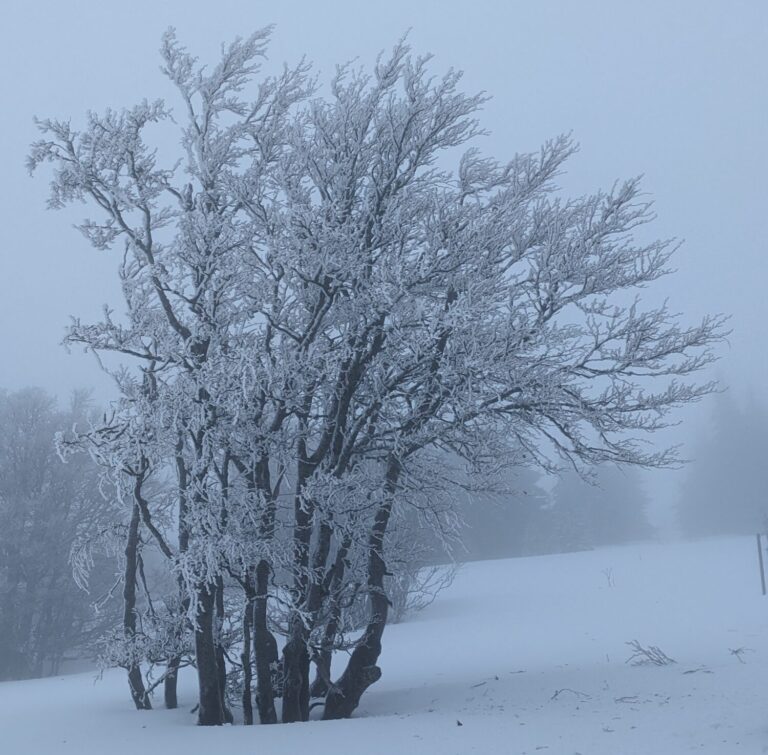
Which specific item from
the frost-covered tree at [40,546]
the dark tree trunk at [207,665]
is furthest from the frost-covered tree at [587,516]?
the dark tree trunk at [207,665]

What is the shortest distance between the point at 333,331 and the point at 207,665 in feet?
12.2

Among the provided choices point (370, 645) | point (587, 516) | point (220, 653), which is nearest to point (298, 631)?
point (220, 653)

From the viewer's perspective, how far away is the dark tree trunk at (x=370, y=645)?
910cm

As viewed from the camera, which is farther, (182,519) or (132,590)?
(132,590)

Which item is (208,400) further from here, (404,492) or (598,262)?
(598,262)

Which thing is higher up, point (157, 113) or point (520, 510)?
point (157, 113)

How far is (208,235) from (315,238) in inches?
39.7

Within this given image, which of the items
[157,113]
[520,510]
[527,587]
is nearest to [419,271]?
[157,113]

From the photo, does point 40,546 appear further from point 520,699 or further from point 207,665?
point 520,699

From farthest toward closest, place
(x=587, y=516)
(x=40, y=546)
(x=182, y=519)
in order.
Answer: (x=587, y=516) → (x=40, y=546) → (x=182, y=519)

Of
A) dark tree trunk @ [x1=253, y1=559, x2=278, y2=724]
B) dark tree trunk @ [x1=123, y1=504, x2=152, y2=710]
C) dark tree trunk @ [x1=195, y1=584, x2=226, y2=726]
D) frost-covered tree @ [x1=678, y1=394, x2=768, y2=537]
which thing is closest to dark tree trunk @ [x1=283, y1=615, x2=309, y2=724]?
dark tree trunk @ [x1=253, y1=559, x2=278, y2=724]

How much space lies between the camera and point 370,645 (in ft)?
30.7

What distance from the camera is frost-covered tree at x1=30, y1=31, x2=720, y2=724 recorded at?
771 cm

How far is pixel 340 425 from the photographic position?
8.48 m
